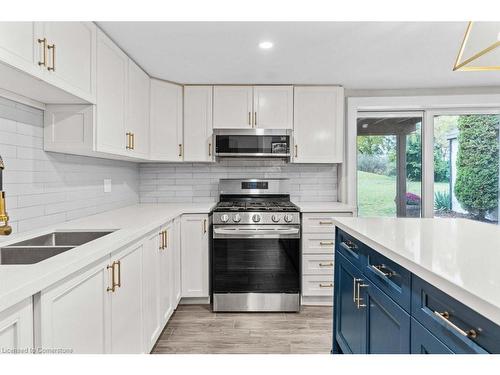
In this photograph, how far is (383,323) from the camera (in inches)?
56.4

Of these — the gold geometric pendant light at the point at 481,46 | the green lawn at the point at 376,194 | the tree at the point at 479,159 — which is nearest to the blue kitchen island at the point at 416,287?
the gold geometric pendant light at the point at 481,46

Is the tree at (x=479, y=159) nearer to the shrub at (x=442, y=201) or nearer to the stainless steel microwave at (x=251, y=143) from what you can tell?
the shrub at (x=442, y=201)

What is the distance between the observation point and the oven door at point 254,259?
3004mm

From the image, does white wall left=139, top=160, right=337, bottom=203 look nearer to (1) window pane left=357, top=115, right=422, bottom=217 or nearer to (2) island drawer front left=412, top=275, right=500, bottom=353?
(1) window pane left=357, top=115, right=422, bottom=217

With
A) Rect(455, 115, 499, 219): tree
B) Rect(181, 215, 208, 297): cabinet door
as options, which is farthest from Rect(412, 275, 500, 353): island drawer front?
Rect(455, 115, 499, 219): tree

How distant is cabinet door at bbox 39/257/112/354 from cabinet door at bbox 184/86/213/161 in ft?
6.72

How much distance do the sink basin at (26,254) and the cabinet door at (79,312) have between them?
0.73 feet

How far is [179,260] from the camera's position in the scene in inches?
118

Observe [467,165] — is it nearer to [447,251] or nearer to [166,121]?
[447,251]

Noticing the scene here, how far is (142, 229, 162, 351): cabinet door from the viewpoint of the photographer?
2.05m

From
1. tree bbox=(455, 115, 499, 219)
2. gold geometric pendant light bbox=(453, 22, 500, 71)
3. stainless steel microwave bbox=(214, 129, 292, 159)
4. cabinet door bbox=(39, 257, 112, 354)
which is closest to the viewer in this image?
cabinet door bbox=(39, 257, 112, 354)
